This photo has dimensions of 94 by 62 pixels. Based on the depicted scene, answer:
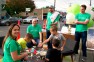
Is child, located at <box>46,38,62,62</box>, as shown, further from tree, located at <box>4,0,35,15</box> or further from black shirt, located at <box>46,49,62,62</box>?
tree, located at <box>4,0,35,15</box>

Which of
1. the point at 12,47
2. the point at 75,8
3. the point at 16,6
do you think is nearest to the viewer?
the point at 12,47

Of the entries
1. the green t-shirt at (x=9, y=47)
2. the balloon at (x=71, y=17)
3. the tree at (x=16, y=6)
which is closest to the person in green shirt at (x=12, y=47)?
the green t-shirt at (x=9, y=47)

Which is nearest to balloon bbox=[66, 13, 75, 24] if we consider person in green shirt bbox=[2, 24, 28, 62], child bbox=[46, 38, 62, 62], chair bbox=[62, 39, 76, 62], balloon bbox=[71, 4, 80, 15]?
balloon bbox=[71, 4, 80, 15]

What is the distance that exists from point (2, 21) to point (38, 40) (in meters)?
31.6

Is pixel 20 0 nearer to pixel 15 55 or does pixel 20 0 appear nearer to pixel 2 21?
pixel 2 21

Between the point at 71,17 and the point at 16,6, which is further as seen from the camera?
the point at 16,6

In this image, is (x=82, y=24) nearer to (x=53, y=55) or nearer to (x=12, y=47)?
(x=53, y=55)

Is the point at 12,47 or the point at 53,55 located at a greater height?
the point at 12,47

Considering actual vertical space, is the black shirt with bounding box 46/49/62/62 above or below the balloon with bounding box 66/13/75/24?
below

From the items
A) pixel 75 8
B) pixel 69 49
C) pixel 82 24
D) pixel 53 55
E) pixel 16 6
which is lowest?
pixel 16 6

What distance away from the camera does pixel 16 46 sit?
4.62 meters

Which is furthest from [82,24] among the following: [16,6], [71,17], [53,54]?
[16,6]

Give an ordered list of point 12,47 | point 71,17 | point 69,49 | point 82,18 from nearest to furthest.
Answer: point 12,47 < point 69,49 < point 82,18 < point 71,17

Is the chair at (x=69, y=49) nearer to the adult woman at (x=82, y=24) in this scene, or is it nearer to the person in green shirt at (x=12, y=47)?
the adult woman at (x=82, y=24)
